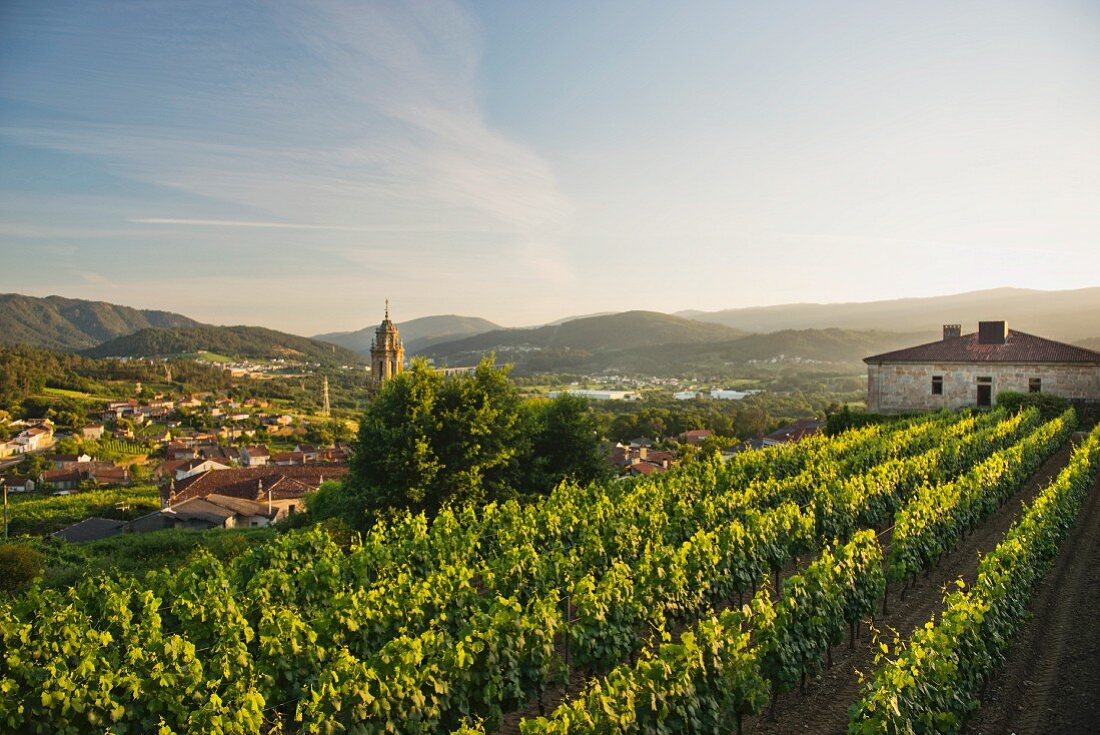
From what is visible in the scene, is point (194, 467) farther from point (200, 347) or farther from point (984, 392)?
point (200, 347)

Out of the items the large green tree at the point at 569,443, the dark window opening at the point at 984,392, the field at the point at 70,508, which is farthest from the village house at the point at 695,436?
the large green tree at the point at 569,443

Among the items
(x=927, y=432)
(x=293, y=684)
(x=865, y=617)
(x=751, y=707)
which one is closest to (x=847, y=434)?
(x=927, y=432)

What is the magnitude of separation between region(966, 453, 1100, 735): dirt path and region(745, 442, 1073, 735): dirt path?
4.19 ft

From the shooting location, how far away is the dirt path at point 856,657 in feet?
26.9

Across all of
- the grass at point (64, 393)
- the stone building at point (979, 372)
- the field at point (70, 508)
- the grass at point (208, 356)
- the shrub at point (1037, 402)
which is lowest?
the field at point (70, 508)

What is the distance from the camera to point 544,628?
837 cm

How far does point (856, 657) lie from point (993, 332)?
31985 millimetres

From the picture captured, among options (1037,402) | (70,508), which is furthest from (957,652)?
(70,508)

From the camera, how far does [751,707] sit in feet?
24.4

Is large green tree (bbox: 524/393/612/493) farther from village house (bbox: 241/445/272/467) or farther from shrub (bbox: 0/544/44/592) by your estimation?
village house (bbox: 241/445/272/467)

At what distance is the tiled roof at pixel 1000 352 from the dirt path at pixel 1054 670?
24.0m

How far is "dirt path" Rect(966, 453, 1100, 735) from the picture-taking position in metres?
7.84

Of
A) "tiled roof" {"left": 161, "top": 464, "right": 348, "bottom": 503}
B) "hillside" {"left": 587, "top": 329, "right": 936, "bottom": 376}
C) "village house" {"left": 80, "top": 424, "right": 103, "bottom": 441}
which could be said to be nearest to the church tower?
"tiled roof" {"left": 161, "top": 464, "right": 348, "bottom": 503}

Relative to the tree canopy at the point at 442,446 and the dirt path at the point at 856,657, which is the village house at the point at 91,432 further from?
the dirt path at the point at 856,657
